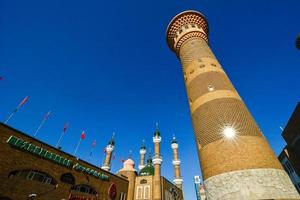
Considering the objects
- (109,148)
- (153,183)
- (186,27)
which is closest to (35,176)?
(186,27)

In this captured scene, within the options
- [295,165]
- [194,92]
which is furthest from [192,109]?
[295,165]

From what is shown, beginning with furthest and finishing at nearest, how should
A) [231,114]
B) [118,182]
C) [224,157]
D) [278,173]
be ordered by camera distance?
[118,182] → [231,114] → [224,157] → [278,173]

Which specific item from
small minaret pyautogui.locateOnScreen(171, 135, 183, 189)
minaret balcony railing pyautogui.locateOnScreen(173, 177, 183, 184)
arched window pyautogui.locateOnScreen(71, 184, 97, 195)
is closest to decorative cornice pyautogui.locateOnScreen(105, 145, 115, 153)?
small minaret pyautogui.locateOnScreen(171, 135, 183, 189)

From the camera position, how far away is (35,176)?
1691 centimetres

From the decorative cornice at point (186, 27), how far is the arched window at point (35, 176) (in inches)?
793

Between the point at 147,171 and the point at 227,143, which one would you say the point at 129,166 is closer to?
the point at 147,171

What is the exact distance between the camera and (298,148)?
70.9ft

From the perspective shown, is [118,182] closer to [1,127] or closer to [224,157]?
A: [1,127]

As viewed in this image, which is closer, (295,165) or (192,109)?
(192,109)

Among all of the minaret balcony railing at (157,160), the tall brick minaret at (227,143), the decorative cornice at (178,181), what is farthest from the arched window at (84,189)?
the decorative cornice at (178,181)

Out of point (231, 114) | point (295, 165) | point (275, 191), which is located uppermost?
point (295, 165)

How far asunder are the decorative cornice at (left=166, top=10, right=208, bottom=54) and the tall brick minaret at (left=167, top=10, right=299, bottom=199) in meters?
3.81

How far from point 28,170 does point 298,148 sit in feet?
98.9

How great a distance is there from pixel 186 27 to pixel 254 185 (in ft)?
58.1
